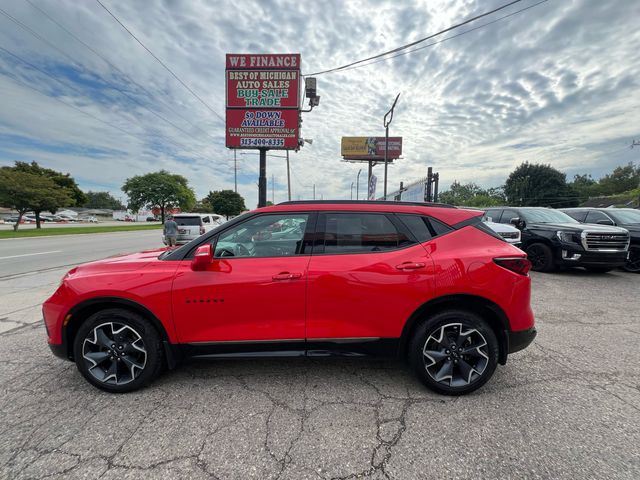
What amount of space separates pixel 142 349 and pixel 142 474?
3.21 ft

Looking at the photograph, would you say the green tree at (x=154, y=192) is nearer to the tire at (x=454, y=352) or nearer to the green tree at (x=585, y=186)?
the tire at (x=454, y=352)

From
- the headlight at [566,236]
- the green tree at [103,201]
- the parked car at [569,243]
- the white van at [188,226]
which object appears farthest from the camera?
the green tree at [103,201]

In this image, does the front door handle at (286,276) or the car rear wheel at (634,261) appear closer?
the front door handle at (286,276)

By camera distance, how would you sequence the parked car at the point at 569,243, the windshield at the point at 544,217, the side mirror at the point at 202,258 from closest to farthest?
1. the side mirror at the point at 202,258
2. the parked car at the point at 569,243
3. the windshield at the point at 544,217

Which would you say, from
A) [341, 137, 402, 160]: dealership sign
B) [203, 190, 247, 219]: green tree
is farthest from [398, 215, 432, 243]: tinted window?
[203, 190, 247, 219]: green tree

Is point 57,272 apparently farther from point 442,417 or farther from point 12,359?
point 442,417

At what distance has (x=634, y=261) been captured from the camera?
7453 mm

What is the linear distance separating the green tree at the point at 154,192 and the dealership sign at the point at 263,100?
49.5m

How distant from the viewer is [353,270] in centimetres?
239

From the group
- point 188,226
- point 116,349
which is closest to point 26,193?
point 188,226

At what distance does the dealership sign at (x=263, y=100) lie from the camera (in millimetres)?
12562

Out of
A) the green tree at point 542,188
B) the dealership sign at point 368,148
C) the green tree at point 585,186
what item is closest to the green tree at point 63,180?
the dealership sign at point 368,148

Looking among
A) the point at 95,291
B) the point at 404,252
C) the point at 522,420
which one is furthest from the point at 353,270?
the point at 95,291

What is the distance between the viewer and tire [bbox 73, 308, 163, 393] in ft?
7.92
